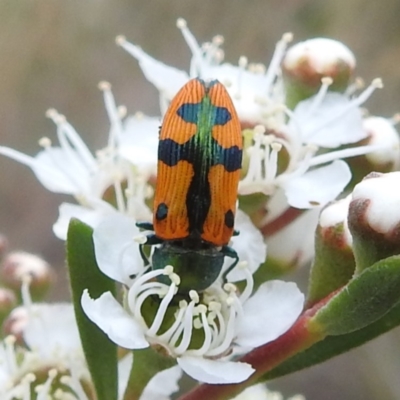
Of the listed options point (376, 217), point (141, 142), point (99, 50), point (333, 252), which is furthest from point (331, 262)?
point (99, 50)

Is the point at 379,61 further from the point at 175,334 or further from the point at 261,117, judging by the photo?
the point at 175,334

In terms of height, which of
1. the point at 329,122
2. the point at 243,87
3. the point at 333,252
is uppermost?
the point at 243,87

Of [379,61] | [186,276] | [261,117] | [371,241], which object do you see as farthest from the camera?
[379,61]

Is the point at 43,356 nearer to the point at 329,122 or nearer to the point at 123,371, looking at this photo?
the point at 123,371

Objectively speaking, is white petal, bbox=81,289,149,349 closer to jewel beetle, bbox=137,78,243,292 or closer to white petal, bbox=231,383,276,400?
jewel beetle, bbox=137,78,243,292

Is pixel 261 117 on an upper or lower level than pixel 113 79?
lower

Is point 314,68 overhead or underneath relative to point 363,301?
overhead

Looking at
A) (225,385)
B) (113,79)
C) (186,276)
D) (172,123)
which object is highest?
(113,79)

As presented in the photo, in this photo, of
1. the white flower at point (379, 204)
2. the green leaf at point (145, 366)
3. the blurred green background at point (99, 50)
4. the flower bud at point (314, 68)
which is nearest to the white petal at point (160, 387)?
the green leaf at point (145, 366)

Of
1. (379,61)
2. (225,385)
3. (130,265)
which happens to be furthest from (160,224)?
(379,61)
